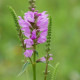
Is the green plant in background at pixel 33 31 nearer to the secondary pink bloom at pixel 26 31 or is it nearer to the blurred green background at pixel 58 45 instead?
the secondary pink bloom at pixel 26 31

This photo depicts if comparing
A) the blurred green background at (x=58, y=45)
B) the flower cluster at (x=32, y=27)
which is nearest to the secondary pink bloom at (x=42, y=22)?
the flower cluster at (x=32, y=27)

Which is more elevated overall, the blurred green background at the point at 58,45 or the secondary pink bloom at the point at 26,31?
the secondary pink bloom at the point at 26,31

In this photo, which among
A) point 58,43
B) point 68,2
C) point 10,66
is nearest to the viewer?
point 10,66

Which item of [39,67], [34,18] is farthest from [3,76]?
[34,18]

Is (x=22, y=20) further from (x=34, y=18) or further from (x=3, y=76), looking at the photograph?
(x=3, y=76)

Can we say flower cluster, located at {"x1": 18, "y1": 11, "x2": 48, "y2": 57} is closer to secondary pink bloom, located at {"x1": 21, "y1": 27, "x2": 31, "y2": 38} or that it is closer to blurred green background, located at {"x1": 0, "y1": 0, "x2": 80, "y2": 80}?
secondary pink bloom, located at {"x1": 21, "y1": 27, "x2": 31, "y2": 38}

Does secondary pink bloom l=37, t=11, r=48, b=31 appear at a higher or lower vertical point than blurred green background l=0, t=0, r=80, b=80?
higher

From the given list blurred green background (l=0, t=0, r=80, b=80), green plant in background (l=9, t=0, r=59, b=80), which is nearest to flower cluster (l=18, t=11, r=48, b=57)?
green plant in background (l=9, t=0, r=59, b=80)

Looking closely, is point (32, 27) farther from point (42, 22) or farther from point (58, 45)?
point (58, 45)
